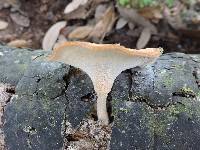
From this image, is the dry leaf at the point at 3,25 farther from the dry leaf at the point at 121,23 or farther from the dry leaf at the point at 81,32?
the dry leaf at the point at 121,23

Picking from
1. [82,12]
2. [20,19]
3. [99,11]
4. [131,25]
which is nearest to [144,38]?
[131,25]

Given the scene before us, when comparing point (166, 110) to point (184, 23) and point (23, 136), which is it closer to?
point (23, 136)

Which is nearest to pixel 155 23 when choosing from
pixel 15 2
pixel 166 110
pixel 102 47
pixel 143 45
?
pixel 143 45

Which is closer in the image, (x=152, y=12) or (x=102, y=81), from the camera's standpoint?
(x=102, y=81)

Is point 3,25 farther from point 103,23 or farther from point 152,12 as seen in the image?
point 152,12

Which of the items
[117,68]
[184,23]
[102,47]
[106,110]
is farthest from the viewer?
[184,23]

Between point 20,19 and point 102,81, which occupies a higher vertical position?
point 102,81

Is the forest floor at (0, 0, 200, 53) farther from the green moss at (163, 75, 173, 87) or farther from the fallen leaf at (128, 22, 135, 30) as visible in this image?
the green moss at (163, 75, 173, 87)
